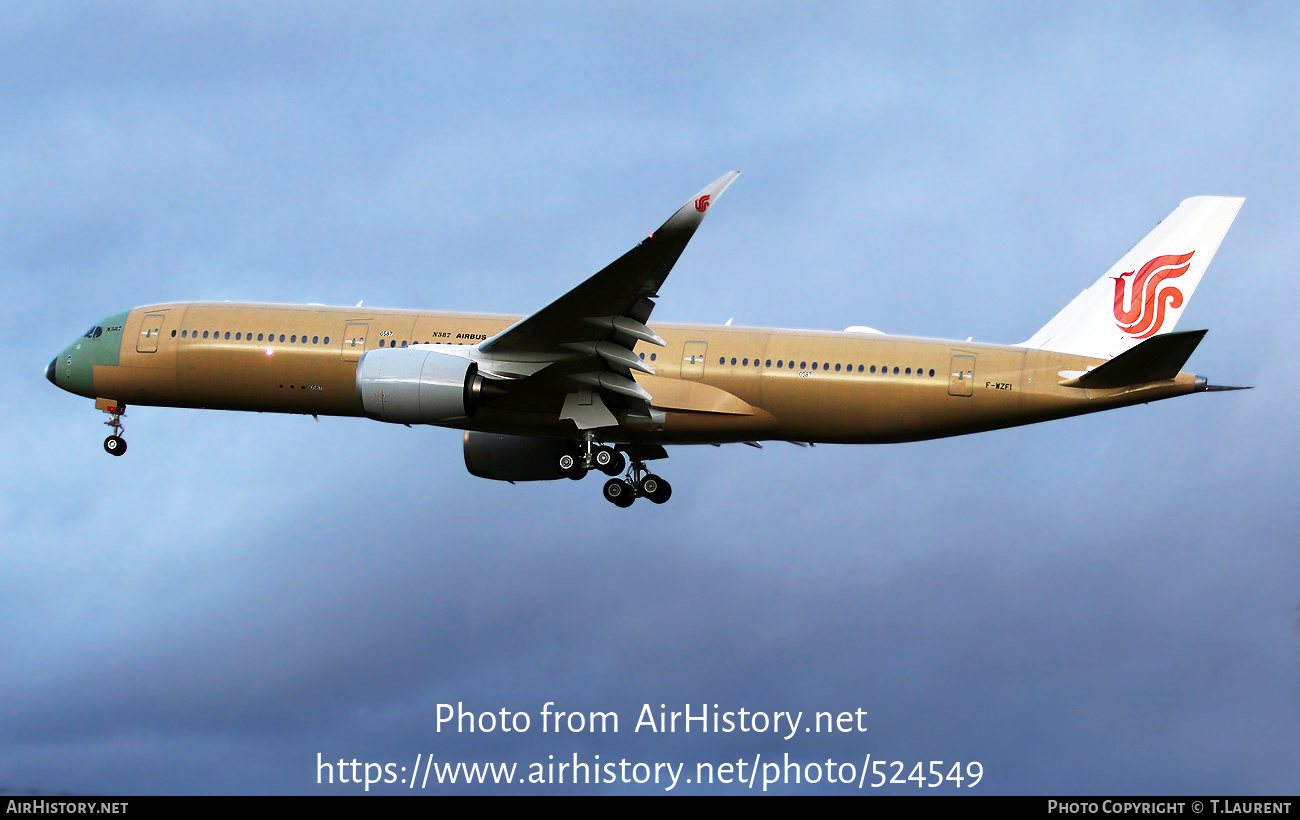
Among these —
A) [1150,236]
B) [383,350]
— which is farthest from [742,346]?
[1150,236]

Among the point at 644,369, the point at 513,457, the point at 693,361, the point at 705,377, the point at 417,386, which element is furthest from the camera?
the point at 513,457

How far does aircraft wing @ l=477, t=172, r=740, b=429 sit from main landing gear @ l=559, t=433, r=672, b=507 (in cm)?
181

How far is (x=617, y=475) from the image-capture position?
36562mm

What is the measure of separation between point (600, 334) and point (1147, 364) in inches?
498

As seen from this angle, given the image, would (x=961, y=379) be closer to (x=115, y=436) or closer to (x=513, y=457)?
(x=513, y=457)

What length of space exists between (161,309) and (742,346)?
16.3 m

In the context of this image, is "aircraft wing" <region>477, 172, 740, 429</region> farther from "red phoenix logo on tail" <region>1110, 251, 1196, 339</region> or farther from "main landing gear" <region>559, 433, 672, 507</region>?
"red phoenix logo on tail" <region>1110, 251, 1196, 339</region>

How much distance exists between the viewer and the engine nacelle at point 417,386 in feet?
106

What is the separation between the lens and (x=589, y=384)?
110ft

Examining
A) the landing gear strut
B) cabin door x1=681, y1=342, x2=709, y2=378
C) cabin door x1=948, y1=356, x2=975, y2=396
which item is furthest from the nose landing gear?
cabin door x1=948, y1=356, x2=975, y2=396

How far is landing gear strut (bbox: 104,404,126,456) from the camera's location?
38469 millimetres

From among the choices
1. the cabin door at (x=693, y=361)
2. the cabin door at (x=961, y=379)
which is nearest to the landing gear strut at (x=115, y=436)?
the cabin door at (x=693, y=361)

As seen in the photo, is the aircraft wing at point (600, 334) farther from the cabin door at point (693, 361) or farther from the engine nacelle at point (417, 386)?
the cabin door at point (693, 361)

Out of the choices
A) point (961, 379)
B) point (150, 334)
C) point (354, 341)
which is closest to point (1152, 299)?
point (961, 379)
